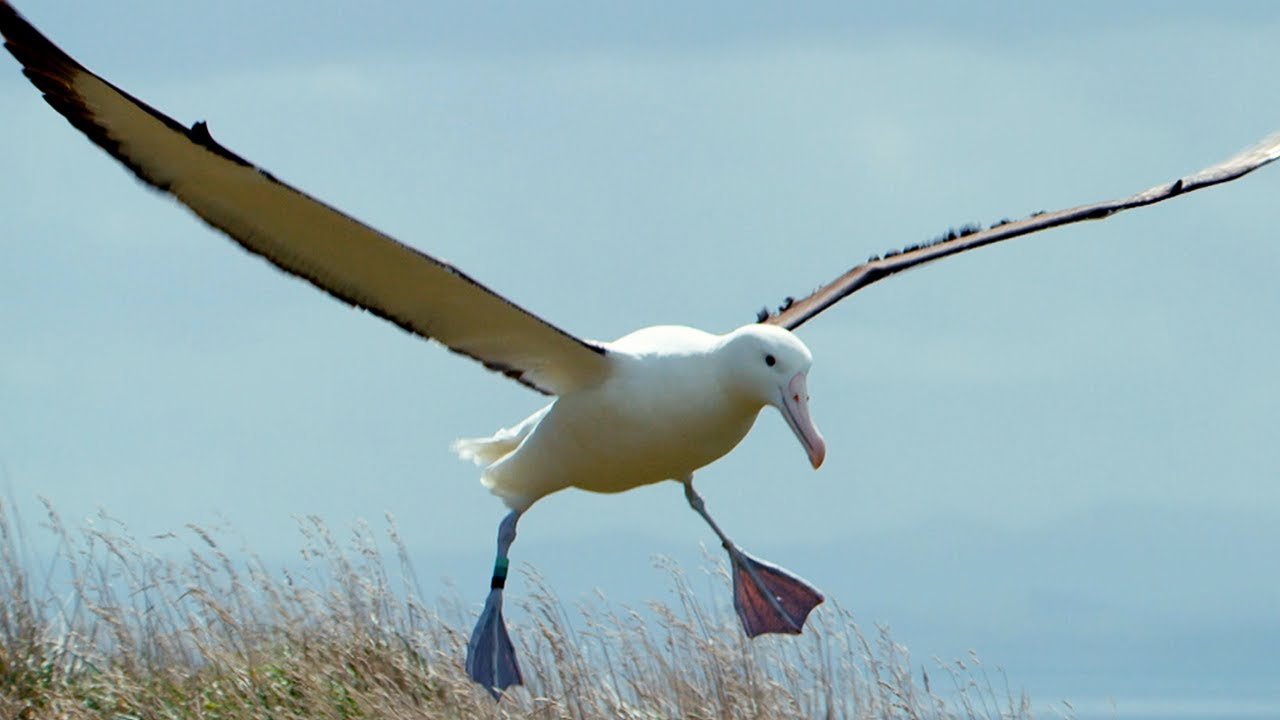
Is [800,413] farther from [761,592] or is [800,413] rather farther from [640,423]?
[761,592]

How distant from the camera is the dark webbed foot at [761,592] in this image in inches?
333

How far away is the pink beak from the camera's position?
22.4 ft

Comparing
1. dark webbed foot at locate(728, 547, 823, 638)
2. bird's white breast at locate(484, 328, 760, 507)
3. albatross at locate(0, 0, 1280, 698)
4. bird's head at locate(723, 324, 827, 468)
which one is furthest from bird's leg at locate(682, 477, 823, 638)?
bird's head at locate(723, 324, 827, 468)

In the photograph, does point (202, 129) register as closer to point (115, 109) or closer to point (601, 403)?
point (115, 109)

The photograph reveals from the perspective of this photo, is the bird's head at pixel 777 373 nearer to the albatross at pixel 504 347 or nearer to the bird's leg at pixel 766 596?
the albatross at pixel 504 347

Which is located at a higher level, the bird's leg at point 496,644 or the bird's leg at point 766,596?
the bird's leg at point 766,596

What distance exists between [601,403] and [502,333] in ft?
1.81

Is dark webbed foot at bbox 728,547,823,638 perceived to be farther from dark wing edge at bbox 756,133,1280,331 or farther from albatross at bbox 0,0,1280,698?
dark wing edge at bbox 756,133,1280,331

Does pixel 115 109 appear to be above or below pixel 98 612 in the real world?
above

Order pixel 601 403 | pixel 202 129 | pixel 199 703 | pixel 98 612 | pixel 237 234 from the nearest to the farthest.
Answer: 1. pixel 202 129
2. pixel 237 234
3. pixel 601 403
4. pixel 199 703
5. pixel 98 612

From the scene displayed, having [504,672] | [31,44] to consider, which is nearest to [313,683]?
[504,672]

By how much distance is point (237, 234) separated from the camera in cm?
680

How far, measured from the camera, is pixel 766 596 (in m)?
8.45

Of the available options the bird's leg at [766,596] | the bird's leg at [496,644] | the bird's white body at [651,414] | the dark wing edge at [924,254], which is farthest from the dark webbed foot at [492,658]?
the dark wing edge at [924,254]
